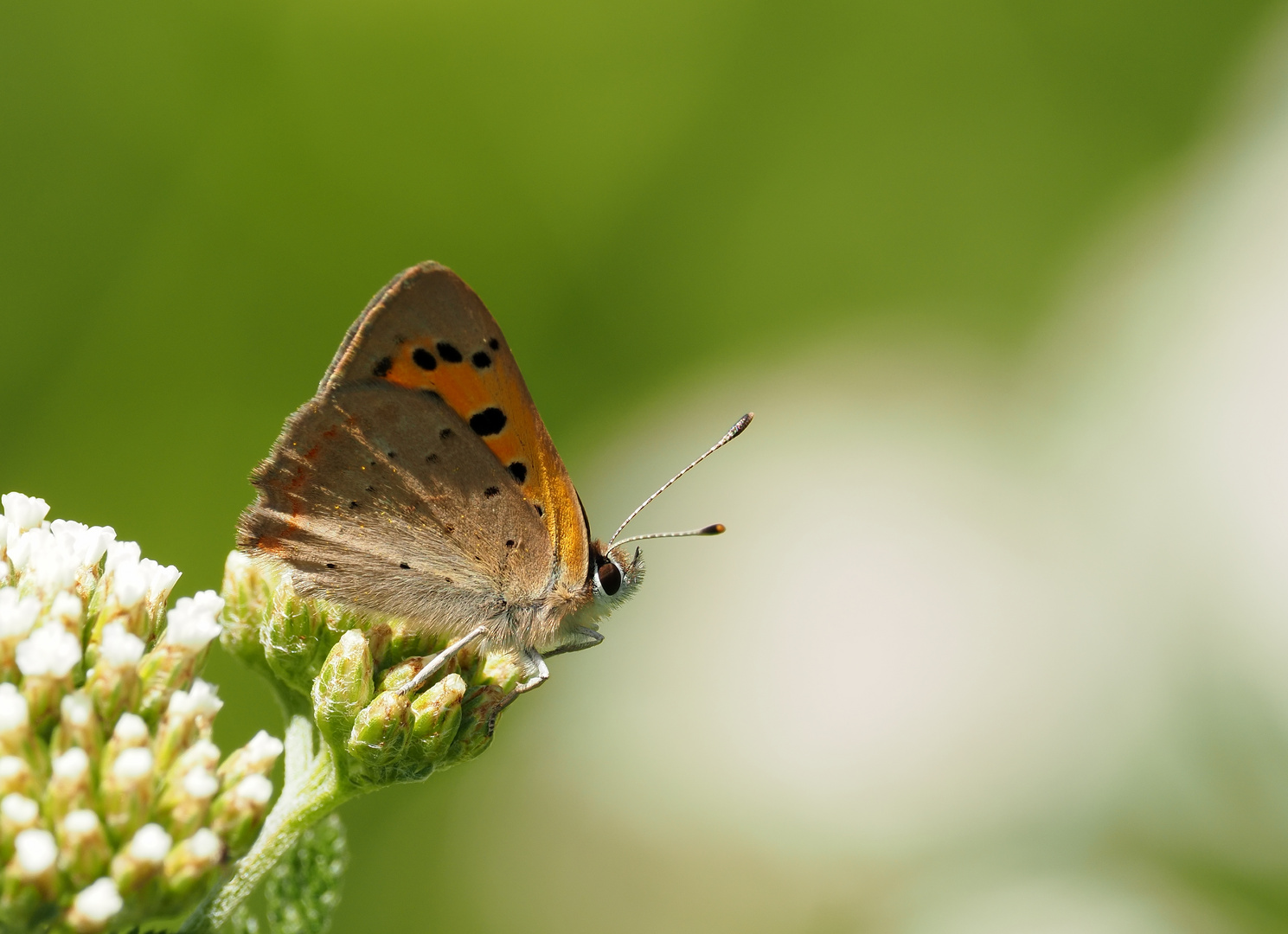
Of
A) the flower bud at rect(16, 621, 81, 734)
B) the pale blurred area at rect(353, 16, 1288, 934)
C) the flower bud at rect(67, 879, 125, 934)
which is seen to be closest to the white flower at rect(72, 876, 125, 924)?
the flower bud at rect(67, 879, 125, 934)

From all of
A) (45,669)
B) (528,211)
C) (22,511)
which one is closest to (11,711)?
(45,669)

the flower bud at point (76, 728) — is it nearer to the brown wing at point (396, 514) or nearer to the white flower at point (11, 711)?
the white flower at point (11, 711)

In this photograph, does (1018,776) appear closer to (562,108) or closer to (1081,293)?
(1081,293)

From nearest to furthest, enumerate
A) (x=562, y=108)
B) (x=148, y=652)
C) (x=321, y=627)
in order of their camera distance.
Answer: (x=148, y=652) → (x=321, y=627) → (x=562, y=108)

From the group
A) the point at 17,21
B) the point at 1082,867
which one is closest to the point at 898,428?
the point at 1082,867

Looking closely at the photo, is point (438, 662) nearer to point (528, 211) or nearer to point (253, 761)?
point (253, 761)

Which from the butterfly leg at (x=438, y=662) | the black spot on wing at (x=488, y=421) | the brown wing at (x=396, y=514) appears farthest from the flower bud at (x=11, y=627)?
the black spot on wing at (x=488, y=421)
